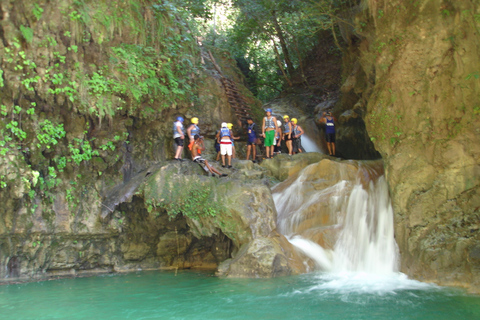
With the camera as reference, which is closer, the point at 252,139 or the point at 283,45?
the point at 252,139

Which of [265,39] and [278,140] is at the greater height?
[265,39]

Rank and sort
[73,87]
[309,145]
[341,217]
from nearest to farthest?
[73,87], [341,217], [309,145]

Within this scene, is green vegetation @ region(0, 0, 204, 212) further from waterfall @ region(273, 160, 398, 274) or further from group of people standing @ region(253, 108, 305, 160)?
waterfall @ region(273, 160, 398, 274)

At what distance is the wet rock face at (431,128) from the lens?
26.4 feet

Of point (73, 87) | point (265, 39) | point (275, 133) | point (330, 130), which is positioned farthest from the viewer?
point (265, 39)

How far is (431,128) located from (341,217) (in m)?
2.93

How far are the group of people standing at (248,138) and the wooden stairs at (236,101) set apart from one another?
1088 millimetres

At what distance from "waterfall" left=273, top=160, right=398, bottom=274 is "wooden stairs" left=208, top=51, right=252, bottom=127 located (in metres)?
4.95

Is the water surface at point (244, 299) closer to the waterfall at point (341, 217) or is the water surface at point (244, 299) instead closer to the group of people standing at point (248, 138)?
the waterfall at point (341, 217)

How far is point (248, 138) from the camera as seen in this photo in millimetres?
14023

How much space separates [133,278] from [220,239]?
2.40m

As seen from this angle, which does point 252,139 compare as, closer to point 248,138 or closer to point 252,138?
point 252,138

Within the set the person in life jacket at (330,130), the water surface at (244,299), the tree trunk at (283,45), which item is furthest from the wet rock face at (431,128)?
the tree trunk at (283,45)

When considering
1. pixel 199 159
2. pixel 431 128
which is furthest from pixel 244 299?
pixel 431 128
